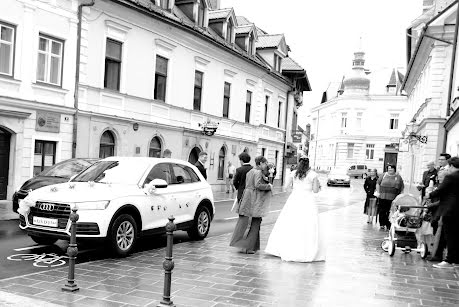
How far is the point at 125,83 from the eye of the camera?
1898cm

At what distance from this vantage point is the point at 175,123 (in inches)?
873

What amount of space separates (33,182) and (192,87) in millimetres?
12635

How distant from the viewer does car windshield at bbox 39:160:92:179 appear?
39.9ft

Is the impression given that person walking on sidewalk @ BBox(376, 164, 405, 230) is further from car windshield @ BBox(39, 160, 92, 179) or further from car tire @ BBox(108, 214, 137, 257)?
car windshield @ BBox(39, 160, 92, 179)

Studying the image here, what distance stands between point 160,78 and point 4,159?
28.3ft

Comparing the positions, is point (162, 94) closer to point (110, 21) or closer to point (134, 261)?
point (110, 21)

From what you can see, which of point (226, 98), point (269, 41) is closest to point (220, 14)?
point (226, 98)

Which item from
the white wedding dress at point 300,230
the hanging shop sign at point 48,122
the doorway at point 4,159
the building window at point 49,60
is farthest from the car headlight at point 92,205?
the building window at point 49,60

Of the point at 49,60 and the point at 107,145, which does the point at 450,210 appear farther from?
the point at 107,145

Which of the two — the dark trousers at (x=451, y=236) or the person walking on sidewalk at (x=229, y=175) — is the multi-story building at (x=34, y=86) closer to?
the person walking on sidewalk at (x=229, y=175)

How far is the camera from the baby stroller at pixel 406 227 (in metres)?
9.04

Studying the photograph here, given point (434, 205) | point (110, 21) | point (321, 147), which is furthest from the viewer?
point (321, 147)

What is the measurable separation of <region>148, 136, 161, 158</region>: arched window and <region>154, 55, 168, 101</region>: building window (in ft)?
6.45

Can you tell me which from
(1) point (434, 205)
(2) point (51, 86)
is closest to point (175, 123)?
(2) point (51, 86)
